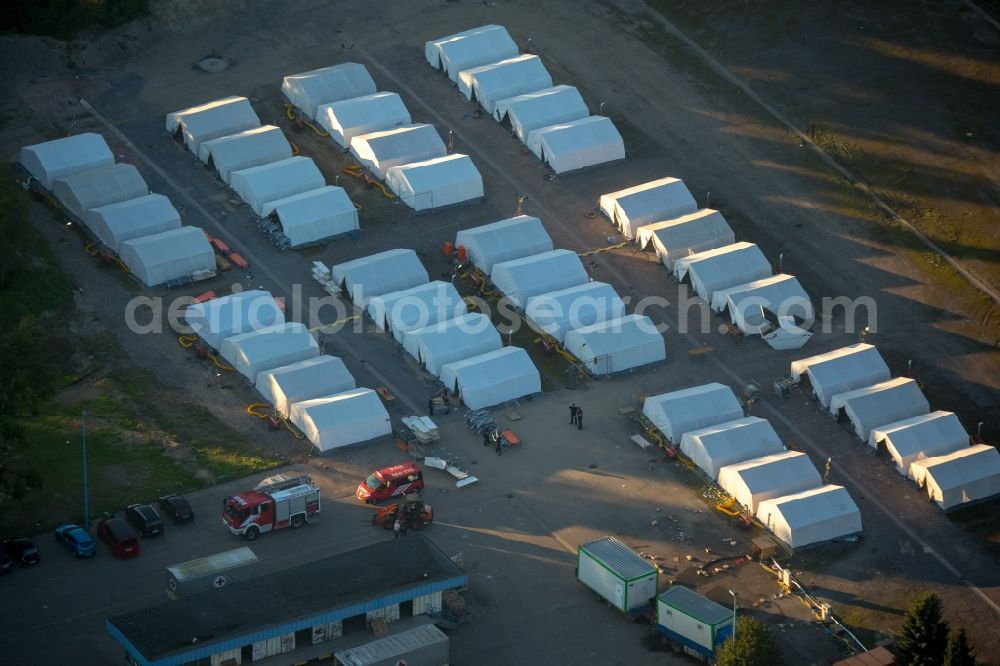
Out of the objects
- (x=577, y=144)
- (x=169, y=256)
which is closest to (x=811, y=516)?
(x=577, y=144)

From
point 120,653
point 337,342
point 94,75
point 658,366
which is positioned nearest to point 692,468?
point 658,366

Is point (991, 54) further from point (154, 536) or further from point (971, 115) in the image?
point (154, 536)

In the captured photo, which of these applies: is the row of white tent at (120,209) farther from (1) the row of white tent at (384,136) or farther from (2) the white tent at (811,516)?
(2) the white tent at (811,516)

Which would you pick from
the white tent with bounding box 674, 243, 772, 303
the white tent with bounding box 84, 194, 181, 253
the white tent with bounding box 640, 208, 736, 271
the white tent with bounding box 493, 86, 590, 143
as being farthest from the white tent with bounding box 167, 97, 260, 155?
the white tent with bounding box 674, 243, 772, 303

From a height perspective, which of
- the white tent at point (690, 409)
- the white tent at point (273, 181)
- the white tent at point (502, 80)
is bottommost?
the white tent at point (690, 409)

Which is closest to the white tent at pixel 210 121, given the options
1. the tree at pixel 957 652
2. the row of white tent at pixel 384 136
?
the row of white tent at pixel 384 136
